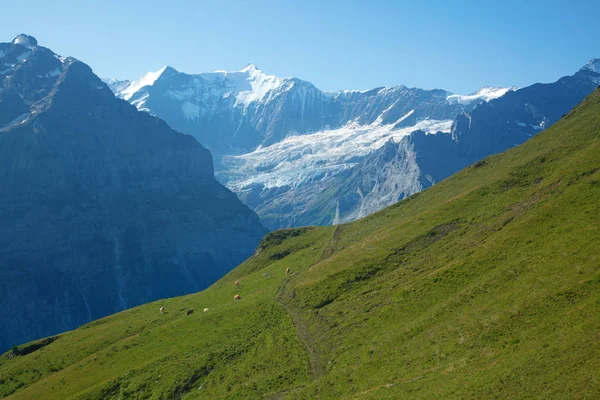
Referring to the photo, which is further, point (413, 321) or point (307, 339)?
point (307, 339)

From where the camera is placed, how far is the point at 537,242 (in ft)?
204

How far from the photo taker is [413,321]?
2303 inches

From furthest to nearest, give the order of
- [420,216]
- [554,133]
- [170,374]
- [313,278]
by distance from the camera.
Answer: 1. [554,133]
2. [420,216]
3. [313,278]
4. [170,374]

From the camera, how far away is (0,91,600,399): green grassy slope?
144ft

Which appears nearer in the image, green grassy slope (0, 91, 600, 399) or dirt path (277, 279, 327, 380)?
green grassy slope (0, 91, 600, 399)

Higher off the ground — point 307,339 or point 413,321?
point 413,321

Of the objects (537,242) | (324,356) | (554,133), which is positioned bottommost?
(324,356)

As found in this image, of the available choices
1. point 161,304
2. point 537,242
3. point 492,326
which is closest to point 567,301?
point 492,326

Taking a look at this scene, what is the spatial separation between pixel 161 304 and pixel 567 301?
94072mm

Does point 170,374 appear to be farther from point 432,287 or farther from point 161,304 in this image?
point 161,304

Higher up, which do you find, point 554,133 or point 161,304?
point 554,133

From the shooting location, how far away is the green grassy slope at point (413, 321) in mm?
43938

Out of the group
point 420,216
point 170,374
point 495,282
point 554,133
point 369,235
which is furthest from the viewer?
point 554,133

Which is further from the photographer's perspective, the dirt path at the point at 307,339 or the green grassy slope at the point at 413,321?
the dirt path at the point at 307,339
